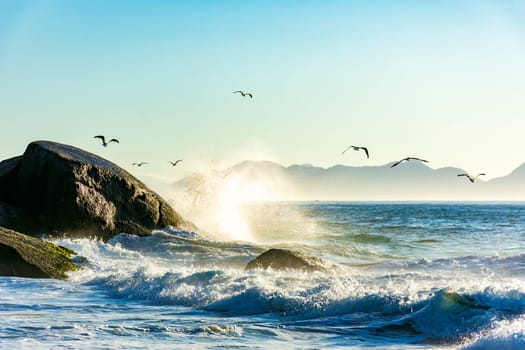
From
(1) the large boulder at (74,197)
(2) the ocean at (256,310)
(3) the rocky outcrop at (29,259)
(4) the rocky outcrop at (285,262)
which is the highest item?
(1) the large boulder at (74,197)

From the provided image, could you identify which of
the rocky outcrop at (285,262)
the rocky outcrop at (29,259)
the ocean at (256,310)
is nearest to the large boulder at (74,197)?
the ocean at (256,310)

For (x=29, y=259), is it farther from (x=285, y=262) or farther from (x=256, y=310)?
(x=256, y=310)

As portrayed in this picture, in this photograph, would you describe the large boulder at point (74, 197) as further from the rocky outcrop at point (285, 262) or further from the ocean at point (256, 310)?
the rocky outcrop at point (285, 262)

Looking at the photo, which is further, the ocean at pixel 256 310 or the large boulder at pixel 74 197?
the large boulder at pixel 74 197

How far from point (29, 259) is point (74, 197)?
690cm

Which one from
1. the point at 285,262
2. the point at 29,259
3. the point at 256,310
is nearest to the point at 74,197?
the point at 29,259

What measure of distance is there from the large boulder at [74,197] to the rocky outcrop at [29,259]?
555cm

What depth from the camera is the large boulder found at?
2212 centimetres

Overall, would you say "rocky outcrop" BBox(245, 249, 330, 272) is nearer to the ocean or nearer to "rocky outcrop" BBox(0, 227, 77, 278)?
the ocean

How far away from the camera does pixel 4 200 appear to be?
23.6 m

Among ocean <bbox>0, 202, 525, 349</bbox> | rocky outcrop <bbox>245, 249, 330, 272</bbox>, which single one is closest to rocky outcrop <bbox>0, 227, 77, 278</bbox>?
ocean <bbox>0, 202, 525, 349</bbox>

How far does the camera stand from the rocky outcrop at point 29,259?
15.1 m

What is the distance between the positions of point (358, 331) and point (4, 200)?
17502 millimetres

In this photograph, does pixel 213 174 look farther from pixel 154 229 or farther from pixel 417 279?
pixel 417 279
